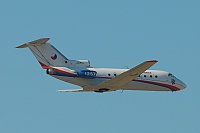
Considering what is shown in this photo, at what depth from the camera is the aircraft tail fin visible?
114750 millimetres

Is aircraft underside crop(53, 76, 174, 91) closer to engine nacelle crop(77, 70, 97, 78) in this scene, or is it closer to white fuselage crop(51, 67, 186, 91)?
white fuselage crop(51, 67, 186, 91)

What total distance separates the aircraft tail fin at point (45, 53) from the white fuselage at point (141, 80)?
1.17 metres

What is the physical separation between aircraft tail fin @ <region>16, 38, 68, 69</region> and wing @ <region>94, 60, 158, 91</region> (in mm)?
4990

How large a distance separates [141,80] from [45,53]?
1134 cm

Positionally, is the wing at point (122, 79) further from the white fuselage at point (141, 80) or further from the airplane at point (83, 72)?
the white fuselage at point (141, 80)

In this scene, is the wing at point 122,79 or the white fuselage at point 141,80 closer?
the wing at point 122,79

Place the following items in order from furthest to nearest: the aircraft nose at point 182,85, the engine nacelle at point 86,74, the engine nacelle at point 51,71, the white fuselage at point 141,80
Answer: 1. the aircraft nose at point 182,85
2. the white fuselage at point 141,80
3. the engine nacelle at point 86,74
4. the engine nacelle at point 51,71

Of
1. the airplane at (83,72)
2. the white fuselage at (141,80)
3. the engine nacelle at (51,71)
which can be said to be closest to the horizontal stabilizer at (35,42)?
the airplane at (83,72)

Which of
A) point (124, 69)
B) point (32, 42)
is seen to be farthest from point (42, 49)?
point (124, 69)

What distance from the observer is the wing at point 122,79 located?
113 metres

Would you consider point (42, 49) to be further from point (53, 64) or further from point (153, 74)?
point (153, 74)

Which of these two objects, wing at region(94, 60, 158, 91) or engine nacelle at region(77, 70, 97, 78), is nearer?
wing at region(94, 60, 158, 91)

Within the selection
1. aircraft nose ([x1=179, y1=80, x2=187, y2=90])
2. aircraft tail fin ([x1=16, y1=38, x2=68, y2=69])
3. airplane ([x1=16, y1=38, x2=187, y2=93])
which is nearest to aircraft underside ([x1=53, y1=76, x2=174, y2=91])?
airplane ([x1=16, y1=38, x2=187, y2=93])

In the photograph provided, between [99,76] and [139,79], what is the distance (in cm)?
512
